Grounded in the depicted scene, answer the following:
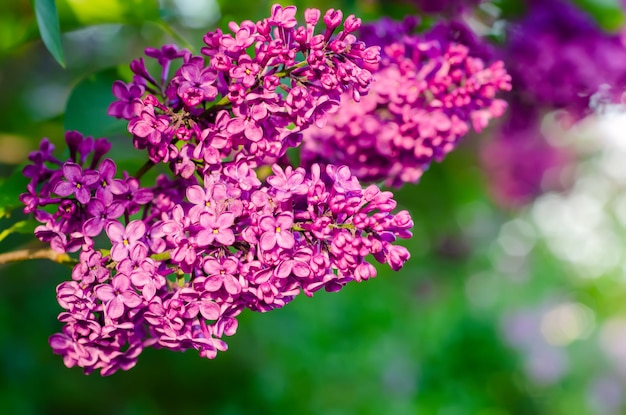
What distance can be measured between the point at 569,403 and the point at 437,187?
2.31 m

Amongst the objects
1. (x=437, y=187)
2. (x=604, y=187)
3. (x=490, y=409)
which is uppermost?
(x=437, y=187)

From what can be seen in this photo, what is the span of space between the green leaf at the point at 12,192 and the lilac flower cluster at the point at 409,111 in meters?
0.33

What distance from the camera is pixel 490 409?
3002mm

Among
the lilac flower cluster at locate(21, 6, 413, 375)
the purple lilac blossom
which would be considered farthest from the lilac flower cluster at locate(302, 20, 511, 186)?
the purple lilac blossom

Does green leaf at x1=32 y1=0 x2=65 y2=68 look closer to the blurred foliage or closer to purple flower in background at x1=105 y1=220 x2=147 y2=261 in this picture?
purple flower in background at x1=105 y1=220 x2=147 y2=261

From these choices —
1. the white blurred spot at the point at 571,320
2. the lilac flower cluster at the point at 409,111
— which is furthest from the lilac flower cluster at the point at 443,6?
the white blurred spot at the point at 571,320

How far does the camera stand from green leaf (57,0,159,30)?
3.35 ft

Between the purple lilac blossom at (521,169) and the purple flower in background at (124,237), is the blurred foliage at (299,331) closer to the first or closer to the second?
the purple lilac blossom at (521,169)

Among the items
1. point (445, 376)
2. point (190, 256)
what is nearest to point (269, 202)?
point (190, 256)

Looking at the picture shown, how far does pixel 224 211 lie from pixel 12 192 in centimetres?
29

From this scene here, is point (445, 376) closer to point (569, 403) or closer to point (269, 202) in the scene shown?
point (569, 403)

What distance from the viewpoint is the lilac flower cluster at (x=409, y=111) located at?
0.87 metres

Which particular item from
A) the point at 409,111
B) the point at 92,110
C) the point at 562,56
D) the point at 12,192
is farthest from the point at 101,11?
the point at 562,56

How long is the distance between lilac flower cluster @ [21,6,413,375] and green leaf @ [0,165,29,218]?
0.27 feet
